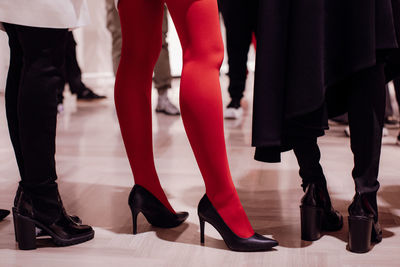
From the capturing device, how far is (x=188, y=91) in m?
1.10

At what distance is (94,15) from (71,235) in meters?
4.01

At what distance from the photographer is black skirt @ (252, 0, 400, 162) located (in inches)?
42.4

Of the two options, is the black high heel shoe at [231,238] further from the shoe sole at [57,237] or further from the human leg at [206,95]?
the shoe sole at [57,237]

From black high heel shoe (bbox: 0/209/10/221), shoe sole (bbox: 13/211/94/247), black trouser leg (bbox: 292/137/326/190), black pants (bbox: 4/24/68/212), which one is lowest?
black high heel shoe (bbox: 0/209/10/221)

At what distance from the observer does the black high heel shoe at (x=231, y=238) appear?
116 cm

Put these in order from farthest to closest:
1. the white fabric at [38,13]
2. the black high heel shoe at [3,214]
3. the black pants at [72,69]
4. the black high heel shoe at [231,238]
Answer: the black pants at [72,69]
the black high heel shoe at [3,214]
the black high heel shoe at [231,238]
the white fabric at [38,13]

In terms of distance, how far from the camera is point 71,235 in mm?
1234

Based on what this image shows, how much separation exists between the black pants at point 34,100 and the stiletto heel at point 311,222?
53cm

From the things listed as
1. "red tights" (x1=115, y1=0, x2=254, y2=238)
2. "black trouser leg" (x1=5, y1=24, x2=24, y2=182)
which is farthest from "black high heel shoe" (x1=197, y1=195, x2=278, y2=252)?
"black trouser leg" (x1=5, y1=24, x2=24, y2=182)

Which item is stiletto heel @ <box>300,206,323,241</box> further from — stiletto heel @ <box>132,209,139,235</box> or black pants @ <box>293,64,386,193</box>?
stiletto heel @ <box>132,209,139,235</box>

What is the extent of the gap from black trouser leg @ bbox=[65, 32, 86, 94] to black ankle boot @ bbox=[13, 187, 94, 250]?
2246 millimetres

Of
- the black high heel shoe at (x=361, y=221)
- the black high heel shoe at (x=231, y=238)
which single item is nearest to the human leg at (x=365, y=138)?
the black high heel shoe at (x=361, y=221)

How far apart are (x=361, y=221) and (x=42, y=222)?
→ 66cm

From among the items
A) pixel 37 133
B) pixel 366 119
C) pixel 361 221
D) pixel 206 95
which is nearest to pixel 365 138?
pixel 366 119
